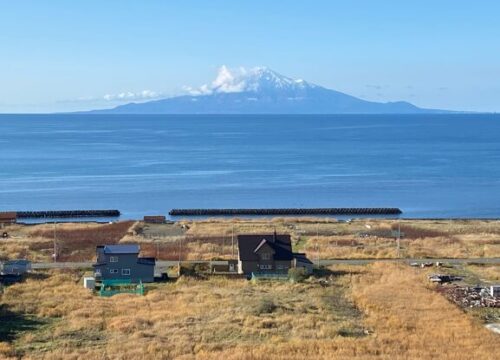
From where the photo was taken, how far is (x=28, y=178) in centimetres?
10019

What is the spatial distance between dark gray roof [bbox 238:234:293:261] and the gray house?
5.00 metres

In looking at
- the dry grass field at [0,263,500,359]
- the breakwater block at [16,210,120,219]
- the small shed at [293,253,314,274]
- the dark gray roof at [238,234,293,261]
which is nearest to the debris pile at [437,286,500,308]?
the dry grass field at [0,263,500,359]

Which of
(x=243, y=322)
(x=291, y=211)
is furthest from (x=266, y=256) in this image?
(x=291, y=211)

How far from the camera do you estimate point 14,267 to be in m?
36.3

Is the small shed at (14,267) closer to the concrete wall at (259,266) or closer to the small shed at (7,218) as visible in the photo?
the concrete wall at (259,266)

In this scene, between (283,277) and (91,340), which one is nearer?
(91,340)

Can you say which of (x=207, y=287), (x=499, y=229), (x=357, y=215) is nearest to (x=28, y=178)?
(x=357, y=215)

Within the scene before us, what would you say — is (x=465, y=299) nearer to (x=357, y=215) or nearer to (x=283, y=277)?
(x=283, y=277)

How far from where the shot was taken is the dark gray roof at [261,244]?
3738 centimetres

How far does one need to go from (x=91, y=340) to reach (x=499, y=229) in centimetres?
4169

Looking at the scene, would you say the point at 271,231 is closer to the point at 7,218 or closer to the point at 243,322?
the point at 7,218

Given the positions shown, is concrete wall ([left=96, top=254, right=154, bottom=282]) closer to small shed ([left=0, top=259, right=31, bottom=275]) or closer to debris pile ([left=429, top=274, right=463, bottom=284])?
small shed ([left=0, top=259, right=31, bottom=275])

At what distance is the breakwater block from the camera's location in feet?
228

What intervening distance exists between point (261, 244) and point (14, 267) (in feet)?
41.7
